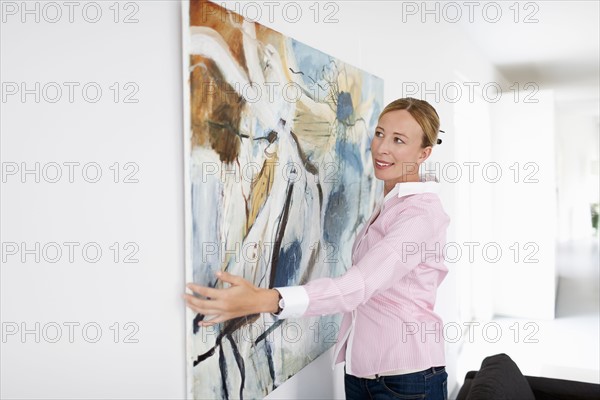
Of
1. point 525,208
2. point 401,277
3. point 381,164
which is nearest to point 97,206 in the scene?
point 401,277

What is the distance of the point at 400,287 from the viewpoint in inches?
68.9

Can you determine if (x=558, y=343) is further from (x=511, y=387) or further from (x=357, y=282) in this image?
(x=357, y=282)

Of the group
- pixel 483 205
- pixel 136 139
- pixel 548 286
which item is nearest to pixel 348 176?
pixel 136 139

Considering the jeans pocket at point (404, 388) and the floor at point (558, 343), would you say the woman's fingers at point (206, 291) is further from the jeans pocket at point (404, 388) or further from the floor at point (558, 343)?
the floor at point (558, 343)

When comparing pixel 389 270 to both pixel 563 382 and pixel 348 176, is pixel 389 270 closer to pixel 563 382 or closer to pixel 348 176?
pixel 348 176

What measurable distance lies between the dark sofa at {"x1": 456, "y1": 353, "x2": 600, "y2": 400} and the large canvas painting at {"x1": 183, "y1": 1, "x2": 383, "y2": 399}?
581mm

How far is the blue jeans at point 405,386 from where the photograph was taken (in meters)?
1.74

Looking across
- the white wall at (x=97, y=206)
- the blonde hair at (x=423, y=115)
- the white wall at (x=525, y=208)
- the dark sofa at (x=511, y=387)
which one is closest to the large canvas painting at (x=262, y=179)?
the white wall at (x=97, y=206)

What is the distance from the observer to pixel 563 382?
2271 mm

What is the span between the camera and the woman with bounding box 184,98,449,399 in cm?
160

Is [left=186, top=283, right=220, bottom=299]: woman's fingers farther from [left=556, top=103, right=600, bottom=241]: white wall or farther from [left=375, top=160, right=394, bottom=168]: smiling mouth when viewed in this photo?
[left=556, top=103, right=600, bottom=241]: white wall

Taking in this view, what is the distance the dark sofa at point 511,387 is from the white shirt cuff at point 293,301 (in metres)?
0.71

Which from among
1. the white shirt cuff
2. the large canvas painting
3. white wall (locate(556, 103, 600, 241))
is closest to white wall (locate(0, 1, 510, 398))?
the large canvas painting

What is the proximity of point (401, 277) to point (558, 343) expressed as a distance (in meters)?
4.16
